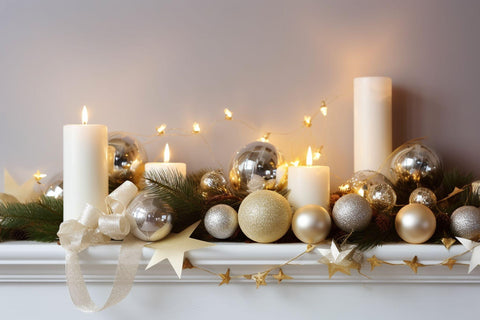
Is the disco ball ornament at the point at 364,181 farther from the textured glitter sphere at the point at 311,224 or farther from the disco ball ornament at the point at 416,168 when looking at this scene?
the textured glitter sphere at the point at 311,224

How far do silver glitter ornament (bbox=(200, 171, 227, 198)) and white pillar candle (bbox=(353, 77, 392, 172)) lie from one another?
0.95ft

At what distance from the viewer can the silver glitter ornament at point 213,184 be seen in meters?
1.02

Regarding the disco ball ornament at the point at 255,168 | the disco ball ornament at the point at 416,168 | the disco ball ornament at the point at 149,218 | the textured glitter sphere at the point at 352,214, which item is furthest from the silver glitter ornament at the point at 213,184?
the disco ball ornament at the point at 416,168

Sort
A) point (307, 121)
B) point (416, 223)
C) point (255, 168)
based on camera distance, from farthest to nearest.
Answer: point (307, 121), point (255, 168), point (416, 223)

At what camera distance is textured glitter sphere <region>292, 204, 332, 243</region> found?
0.87m

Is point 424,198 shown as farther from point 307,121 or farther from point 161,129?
point 161,129

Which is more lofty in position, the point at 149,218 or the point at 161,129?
the point at 161,129

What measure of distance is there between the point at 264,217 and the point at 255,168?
0.50 feet

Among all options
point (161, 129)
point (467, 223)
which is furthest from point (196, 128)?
point (467, 223)

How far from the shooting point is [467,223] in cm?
87

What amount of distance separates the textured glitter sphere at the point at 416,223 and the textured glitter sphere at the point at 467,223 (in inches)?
1.4

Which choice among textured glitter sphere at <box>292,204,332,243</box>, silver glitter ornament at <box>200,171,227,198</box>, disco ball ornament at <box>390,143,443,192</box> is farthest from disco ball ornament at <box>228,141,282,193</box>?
disco ball ornament at <box>390,143,443,192</box>

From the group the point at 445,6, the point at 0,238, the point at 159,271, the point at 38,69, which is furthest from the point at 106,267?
the point at 445,6

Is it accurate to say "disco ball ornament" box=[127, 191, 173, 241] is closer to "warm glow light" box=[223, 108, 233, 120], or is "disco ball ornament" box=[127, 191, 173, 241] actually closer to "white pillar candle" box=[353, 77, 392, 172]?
"warm glow light" box=[223, 108, 233, 120]
